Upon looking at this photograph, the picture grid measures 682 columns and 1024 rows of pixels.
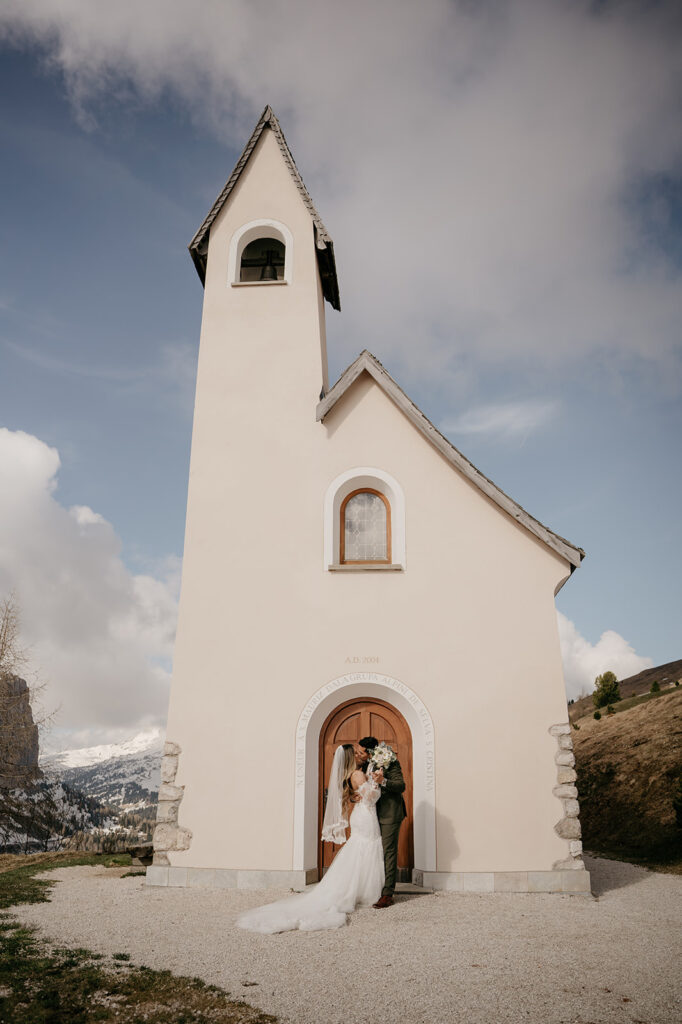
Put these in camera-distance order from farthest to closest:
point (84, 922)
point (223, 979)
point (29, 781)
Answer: point (29, 781) < point (84, 922) < point (223, 979)

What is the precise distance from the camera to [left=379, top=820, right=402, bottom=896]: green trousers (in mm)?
8096

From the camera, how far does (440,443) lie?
1098 cm

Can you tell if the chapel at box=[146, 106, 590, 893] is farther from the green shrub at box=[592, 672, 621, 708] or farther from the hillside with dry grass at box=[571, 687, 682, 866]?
the green shrub at box=[592, 672, 621, 708]

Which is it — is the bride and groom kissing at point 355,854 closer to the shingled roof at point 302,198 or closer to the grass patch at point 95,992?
the grass patch at point 95,992

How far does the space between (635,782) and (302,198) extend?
1676 cm

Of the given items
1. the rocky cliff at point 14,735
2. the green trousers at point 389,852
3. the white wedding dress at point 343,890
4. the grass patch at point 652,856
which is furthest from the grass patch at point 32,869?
the grass patch at point 652,856

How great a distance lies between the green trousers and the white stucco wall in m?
1.12

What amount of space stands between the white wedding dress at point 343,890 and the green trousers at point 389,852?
8cm

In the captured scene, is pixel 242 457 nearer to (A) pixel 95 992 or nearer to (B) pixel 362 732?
(B) pixel 362 732

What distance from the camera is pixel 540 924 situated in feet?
23.8

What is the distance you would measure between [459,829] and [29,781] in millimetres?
15083

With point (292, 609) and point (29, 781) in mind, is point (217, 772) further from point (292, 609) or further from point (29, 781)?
point (29, 781)

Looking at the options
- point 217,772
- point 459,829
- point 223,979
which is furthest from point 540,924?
point 217,772

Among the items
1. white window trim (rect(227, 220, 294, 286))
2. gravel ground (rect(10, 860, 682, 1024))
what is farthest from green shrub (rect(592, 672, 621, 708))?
white window trim (rect(227, 220, 294, 286))
